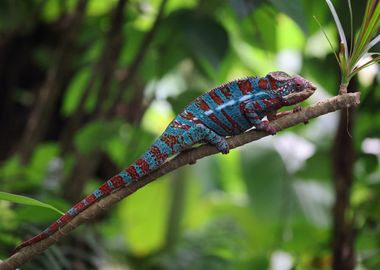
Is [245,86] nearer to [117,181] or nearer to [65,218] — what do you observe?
[117,181]

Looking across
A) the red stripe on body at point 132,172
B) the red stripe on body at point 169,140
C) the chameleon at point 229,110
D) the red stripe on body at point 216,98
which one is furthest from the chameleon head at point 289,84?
the red stripe on body at point 132,172

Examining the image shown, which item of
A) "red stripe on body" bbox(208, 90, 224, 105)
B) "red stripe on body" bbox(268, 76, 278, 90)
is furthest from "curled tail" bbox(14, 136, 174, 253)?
"red stripe on body" bbox(268, 76, 278, 90)

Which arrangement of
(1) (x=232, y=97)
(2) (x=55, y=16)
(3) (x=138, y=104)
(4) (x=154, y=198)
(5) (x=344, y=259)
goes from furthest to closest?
1. (4) (x=154, y=198)
2. (2) (x=55, y=16)
3. (3) (x=138, y=104)
4. (5) (x=344, y=259)
5. (1) (x=232, y=97)

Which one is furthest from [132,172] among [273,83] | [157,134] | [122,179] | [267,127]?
[157,134]

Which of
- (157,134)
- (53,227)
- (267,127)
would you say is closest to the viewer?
(53,227)

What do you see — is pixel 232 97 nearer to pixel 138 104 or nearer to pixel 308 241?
pixel 308 241

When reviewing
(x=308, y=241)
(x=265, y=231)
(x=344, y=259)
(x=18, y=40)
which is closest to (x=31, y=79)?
(x=18, y=40)
